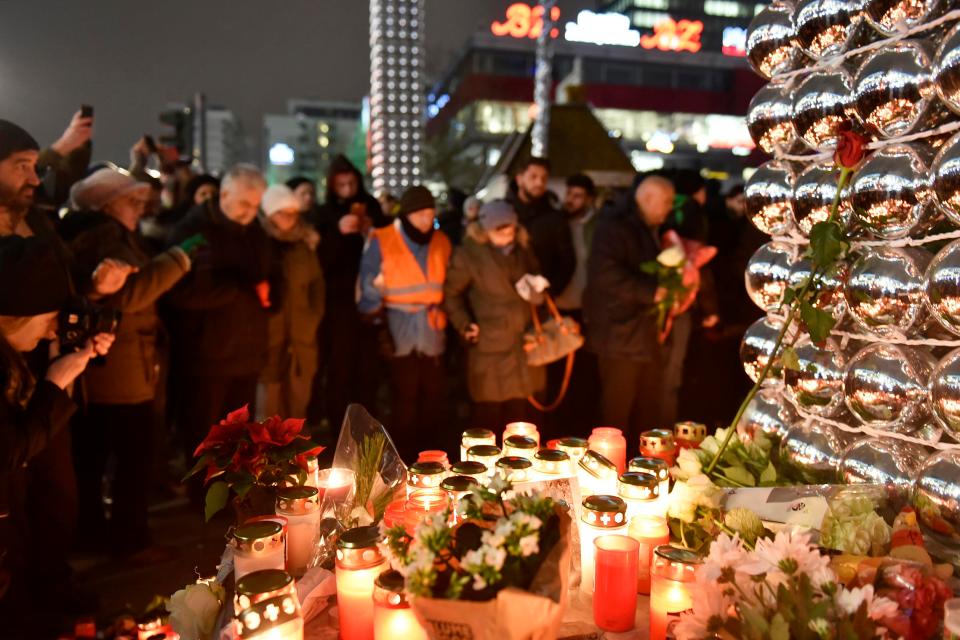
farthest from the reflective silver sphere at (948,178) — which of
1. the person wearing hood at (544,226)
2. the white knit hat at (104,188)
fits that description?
the person wearing hood at (544,226)

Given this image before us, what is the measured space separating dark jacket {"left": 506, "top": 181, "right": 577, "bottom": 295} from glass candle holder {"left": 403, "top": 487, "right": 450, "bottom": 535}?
3.52 metres

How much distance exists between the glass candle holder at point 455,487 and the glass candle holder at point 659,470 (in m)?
0.47

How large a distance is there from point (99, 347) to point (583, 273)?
3535 mm

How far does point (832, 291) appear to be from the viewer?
218cm

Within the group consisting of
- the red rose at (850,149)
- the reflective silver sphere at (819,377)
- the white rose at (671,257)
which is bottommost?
the reflective silver sphere at (819,377)

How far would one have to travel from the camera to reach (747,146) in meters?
37.4

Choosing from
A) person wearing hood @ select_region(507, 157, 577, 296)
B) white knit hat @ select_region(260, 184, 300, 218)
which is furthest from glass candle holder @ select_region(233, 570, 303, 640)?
person wearing hood @ select_region(507, 157, 577, 296)

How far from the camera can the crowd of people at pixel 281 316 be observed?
107 inches

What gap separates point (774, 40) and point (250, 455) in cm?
212

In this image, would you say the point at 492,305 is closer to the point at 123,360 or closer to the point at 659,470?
the point at 123,360

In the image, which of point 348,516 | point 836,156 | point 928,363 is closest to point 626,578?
point 348,516

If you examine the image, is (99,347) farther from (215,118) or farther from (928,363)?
(215,118)

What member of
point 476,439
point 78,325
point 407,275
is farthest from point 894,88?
point 407,275

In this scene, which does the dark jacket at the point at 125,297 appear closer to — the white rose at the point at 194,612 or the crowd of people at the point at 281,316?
the crowd of people at the point at 281,316
